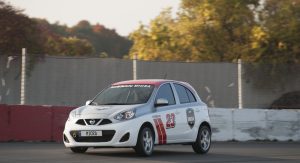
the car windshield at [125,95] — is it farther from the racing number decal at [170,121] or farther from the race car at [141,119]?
the racing number decal at [170,121]

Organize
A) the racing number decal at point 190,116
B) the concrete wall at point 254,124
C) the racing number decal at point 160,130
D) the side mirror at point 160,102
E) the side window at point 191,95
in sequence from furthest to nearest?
the concrete wall at point 254,124 < the side window at point 191,95 < the racing number decal at point 190,116 < the side mirror at point 160,102 < the racing number decal at point 160,130


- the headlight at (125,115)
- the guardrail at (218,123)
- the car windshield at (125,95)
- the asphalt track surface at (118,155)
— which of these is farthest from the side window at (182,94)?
the guardrail at (218,123)

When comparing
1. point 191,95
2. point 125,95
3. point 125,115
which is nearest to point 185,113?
point 191,95

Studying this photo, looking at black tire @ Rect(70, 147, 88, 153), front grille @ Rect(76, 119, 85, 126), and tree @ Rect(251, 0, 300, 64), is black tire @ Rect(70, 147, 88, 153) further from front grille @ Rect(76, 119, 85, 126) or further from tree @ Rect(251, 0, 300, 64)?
tree @ Rect(251, 0, 300, 64)

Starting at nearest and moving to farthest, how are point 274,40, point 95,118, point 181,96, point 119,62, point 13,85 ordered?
point 95,118, point 181,96, point 13,85, point 119,62, point 274,40

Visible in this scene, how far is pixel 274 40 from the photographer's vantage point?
35875mm

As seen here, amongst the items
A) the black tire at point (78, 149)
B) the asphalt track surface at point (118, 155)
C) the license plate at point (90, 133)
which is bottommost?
the asphalt track surface at point (118, 155)

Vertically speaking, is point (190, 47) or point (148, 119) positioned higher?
point (190, 47)

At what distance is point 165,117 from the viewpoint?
15.1 metres

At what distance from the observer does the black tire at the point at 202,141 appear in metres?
16.4

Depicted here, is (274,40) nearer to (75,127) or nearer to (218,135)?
(218,135)

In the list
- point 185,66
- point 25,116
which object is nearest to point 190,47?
point 185,66

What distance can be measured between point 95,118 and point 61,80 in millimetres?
8896

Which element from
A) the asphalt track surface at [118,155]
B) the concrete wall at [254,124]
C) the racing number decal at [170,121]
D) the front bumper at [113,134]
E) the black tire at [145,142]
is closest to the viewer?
the asphalt track surface at [118,155]
